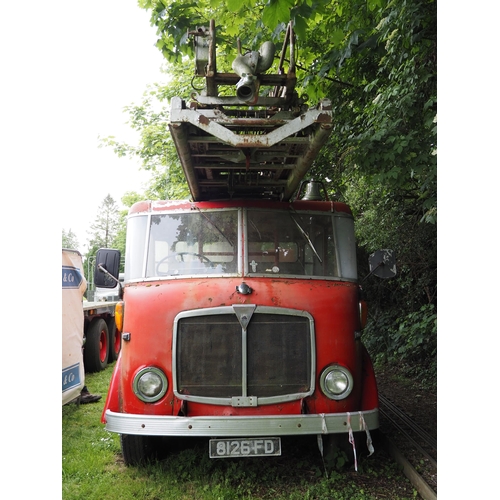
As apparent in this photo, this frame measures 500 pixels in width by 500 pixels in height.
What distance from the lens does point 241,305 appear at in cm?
407

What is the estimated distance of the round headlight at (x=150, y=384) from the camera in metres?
3.95

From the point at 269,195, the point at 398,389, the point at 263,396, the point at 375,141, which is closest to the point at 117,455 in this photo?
the point at 263,396

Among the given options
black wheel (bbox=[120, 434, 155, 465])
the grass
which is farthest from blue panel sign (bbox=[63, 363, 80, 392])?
black wheel (bbox=[120, 434, 155, 465])

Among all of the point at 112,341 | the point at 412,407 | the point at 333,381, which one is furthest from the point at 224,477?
the point at 112,341

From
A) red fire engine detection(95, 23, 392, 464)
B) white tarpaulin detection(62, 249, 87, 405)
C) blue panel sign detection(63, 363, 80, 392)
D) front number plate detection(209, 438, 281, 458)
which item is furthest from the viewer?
white tarpaulin detection(62, 249, 87, 405)

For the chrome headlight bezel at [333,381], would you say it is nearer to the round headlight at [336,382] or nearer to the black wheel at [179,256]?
the round headlight at [336,382]

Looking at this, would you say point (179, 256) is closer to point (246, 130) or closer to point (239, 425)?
point (246, 130)

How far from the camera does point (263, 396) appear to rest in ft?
13.1

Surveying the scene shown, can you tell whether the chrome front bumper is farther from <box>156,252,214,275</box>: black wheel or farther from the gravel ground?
<box>156,252,214,275</box>: black wheel

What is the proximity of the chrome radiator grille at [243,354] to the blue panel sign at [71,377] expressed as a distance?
A: 2.51m

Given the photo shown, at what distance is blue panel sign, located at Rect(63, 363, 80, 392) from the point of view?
231 inches

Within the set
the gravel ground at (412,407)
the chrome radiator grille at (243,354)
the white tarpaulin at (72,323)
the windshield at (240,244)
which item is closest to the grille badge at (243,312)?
the chrome radiator grille at (243,354)

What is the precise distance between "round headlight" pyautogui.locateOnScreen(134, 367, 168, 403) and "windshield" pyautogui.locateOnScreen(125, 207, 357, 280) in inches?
35.2

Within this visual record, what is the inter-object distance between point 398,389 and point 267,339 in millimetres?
4996
